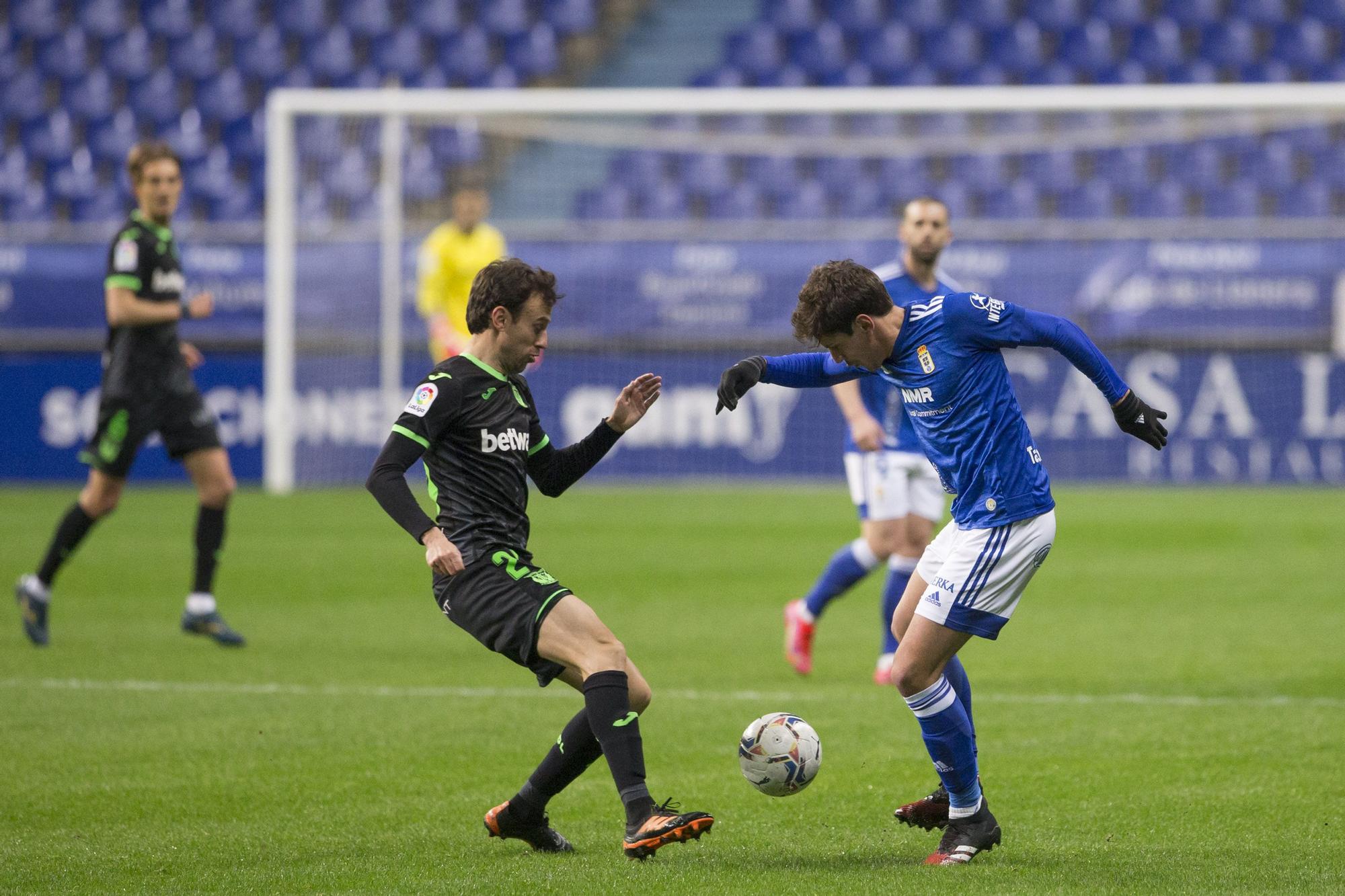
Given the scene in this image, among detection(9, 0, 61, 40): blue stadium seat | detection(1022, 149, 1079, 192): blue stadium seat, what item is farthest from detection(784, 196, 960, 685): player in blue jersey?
detection(9, 0, 61, 40): blue stadium seat

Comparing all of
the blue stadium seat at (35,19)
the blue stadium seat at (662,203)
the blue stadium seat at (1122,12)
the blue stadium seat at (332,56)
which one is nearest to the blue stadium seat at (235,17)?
the blue stadium seat at (332,56)

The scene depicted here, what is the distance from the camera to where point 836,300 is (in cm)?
436

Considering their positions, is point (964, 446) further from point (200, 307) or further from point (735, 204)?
point (735, 204)

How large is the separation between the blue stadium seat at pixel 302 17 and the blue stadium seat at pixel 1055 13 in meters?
8.56

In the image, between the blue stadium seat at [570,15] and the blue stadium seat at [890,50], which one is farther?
the blue stadium seat at [570,15]

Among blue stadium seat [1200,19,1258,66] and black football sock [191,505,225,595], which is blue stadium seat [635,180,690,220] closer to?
blue stadium seat [1200,19,1258,66]

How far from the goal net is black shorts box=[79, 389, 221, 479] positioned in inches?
260

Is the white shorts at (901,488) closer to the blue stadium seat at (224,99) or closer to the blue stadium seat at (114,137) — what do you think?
the blue stadium seat at (224,99)

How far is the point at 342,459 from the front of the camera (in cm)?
1605

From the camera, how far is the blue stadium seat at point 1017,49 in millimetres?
19156

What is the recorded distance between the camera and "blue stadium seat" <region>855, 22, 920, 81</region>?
19422mm

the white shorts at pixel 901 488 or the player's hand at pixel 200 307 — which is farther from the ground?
the player's hand at pixel 200 307

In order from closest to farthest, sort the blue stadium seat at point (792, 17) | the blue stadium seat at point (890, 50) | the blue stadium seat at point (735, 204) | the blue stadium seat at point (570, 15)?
1. the blue stadium seat at point (735, 204)
2. the blue stadium seat at point (890, 50)
3. the blue stadium seat at point (792, 17)
4. the blue stadium seat at point (570, 15)

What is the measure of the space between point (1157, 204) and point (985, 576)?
43.1 ft
